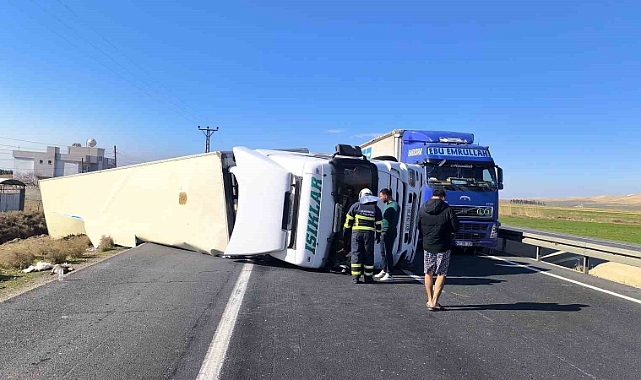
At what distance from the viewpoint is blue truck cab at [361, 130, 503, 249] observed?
1241cm

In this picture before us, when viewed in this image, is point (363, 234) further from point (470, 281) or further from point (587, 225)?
point (587, 225)

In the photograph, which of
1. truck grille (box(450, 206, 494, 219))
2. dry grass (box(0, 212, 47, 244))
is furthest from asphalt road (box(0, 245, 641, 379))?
dry grass (box(0, 212, 47, 244))

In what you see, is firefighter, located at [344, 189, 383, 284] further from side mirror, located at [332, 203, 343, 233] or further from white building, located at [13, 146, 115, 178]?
white building, located at [13, 146, 115, 178]

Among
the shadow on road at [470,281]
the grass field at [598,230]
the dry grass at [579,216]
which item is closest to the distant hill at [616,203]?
the dry grass at [579,216]

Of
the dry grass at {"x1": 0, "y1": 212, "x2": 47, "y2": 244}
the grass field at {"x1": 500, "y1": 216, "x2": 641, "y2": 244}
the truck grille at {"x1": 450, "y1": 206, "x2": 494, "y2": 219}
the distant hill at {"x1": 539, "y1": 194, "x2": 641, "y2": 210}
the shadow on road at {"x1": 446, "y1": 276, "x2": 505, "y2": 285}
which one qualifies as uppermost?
the distant hill at {"x1": 539, "y1": 194, "x2": 641, "y2": 210}

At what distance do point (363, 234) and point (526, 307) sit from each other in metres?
2.79

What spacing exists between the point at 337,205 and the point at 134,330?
14.8 ft

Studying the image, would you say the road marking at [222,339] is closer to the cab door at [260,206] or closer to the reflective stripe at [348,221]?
the cab door at [260,206]

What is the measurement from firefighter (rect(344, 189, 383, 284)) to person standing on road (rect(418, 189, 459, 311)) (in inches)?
63.7

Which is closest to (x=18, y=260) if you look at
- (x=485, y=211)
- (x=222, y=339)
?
(x=222, y=339)

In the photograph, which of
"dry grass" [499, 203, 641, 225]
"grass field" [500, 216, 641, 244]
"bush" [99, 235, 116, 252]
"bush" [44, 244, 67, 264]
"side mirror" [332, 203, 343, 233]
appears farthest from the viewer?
"dry grass" [499, 203, 641, 225]

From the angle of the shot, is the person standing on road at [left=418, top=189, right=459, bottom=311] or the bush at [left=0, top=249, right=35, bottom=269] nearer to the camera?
the person standing on road at [left=418, top=189, right=459, bottom=311]

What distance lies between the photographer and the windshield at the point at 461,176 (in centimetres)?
1258

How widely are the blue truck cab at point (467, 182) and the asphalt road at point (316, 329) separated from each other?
153 inches
